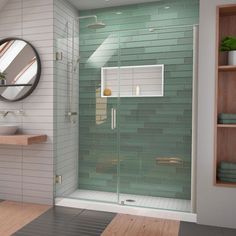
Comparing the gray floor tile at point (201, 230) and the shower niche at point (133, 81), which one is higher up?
the shower niche at point (133, 81)

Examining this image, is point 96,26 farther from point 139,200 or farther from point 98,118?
point 139,200

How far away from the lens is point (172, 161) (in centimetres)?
320

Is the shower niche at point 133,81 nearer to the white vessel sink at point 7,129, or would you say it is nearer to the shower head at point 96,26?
the shower head at point 96,26

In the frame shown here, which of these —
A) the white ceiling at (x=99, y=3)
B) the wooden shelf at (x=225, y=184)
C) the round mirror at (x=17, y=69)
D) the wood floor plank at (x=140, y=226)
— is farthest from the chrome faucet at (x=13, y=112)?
the wooden shelf at (x=225, y=184)

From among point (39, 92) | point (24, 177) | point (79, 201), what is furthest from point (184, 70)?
point (24, 177)

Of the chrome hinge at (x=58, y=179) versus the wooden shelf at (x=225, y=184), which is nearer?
the wooden shelf at (x=225, y=184)

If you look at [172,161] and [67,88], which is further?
[67,88]

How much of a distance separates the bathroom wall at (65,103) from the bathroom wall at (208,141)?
1.61 metres

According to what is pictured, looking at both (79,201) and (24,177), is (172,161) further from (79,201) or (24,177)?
(24,177)

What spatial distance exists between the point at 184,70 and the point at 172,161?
3.64 feet

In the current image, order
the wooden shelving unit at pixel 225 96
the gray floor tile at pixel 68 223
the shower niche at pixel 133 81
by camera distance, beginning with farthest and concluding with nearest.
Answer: the shower niche at pixel 133 81 → the wooden shelving unit at pixel 225 96 → the gray floor tile at pixel 68 223

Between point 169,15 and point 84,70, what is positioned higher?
point 169,15

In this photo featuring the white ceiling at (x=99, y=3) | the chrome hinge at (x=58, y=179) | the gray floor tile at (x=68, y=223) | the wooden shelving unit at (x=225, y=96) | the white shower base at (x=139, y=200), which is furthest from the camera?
the white ceiling at (x=99, y=3)

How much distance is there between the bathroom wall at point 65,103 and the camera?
334cm
